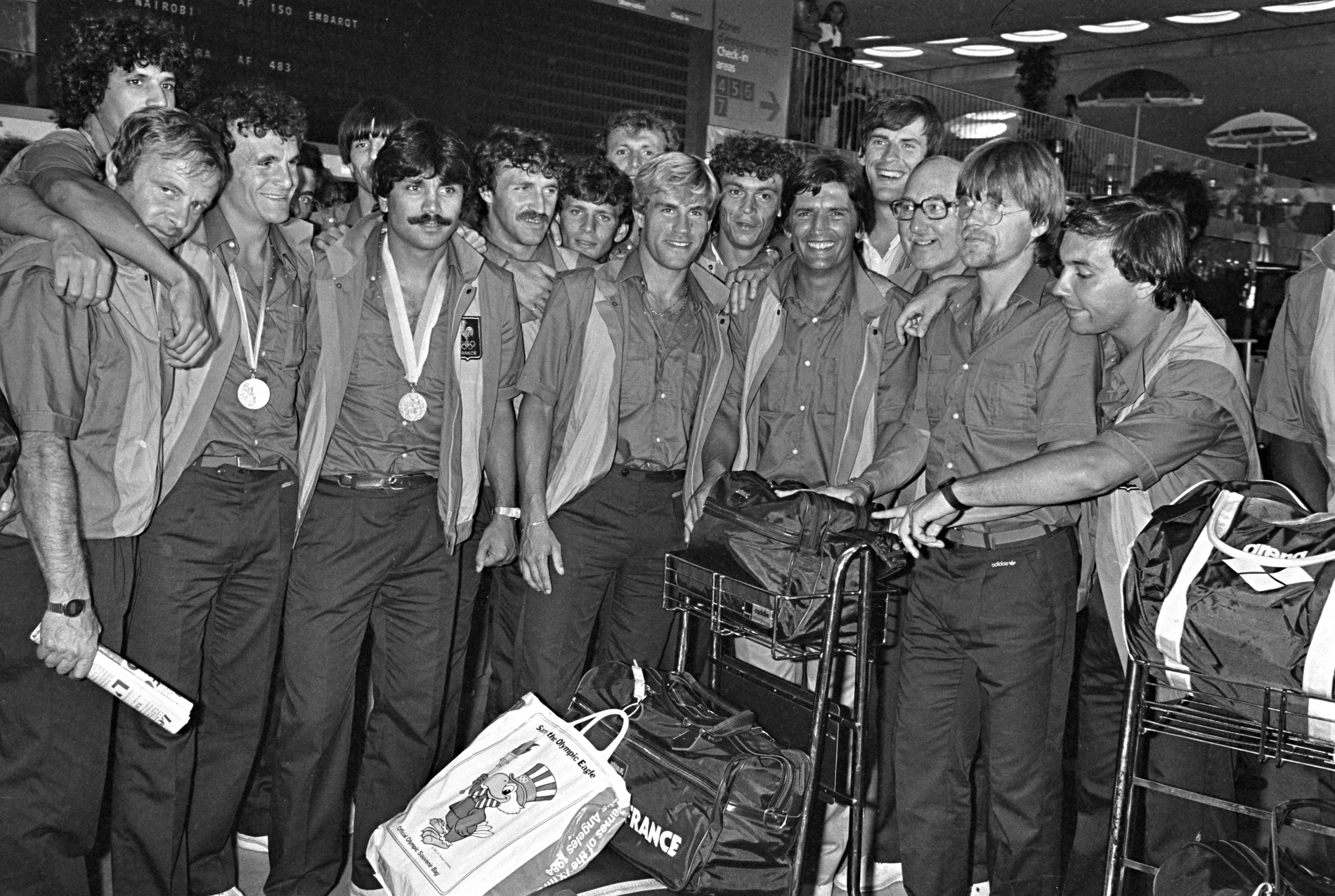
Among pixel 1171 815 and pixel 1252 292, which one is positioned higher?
pixel 1252 292

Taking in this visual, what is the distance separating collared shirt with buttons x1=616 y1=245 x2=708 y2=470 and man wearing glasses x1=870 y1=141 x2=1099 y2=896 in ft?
2.59

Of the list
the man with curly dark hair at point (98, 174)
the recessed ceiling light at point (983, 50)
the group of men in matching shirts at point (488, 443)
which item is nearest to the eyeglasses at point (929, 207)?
the group of men in matching shirts at point (488, 443)

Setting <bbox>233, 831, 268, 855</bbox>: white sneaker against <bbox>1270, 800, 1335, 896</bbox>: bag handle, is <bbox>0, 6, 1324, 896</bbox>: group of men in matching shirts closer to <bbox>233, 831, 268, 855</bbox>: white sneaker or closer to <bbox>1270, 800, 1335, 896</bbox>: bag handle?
<bbox>233, 831, 268, 855</bbox>: white sneaker

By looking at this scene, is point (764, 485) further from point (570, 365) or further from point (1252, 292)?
point (1252, 292)

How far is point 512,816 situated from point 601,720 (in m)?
0.30

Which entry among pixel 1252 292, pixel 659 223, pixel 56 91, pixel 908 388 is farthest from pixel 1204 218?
pixel 1252 292

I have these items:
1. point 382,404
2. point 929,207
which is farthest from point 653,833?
→ point 929,207

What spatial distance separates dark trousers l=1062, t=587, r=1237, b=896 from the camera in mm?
3047

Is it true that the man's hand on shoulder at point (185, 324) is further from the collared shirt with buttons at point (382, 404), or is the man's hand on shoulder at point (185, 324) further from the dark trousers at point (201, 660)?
the collared shirt with buttons at point (382, 404)

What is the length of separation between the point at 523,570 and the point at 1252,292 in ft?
38.5

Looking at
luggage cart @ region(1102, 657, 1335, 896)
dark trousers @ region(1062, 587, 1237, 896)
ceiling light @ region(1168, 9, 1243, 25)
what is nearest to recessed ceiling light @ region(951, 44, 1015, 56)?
ceiling light @ region(1168, 9, 1243, 25)

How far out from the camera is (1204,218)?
172 inches

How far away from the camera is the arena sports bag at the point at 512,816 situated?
2.54 metres

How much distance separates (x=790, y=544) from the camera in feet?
9.03
